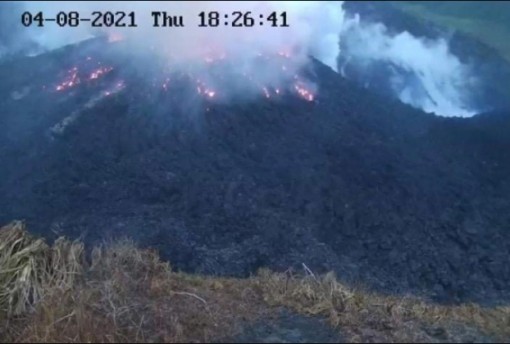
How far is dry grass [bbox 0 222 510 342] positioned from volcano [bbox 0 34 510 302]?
6.53 ft

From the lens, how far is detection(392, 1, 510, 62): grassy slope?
63.6ft

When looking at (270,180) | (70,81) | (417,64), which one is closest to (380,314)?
(270,180)

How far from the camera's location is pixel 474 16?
22.2m

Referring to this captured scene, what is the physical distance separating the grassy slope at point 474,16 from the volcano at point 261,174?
13.7ft

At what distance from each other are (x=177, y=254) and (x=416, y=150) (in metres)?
5.42

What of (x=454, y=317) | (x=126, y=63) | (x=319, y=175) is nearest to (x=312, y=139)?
(x=319, y=175)

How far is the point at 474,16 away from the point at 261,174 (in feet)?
38.4

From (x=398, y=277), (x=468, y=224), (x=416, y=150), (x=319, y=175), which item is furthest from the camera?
(x=416, y=150)

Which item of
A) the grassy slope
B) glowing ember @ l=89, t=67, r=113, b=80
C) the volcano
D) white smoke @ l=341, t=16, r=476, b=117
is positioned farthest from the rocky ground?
the grassy slope

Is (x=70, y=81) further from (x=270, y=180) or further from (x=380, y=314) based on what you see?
(x=380, y=314)

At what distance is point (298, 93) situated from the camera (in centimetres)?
1628

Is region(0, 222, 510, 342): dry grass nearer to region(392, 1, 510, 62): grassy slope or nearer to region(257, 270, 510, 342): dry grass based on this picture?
region(257, 270, 510, 342): dry grass

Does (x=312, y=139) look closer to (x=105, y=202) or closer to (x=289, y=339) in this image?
(x=105, y=202)

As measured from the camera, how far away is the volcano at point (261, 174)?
11172 mm
